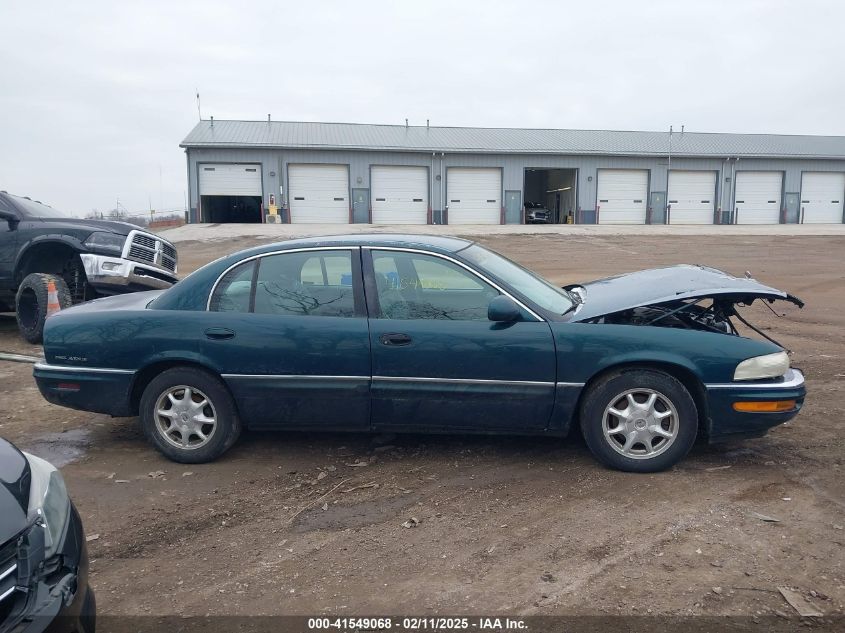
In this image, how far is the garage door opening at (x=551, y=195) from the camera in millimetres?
37812

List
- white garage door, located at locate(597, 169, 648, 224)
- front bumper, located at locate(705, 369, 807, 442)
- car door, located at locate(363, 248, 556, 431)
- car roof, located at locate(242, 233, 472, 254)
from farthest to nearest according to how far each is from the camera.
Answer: white garage door, located at locate(597, 169, 648, 224) < car roof, located at locate(242, 233, 472, 254) < car door, located at locate(363, 248, 556, 431) < front bumper, located at locate(705, 369, 807, 442)

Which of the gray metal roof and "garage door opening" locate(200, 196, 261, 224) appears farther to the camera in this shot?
"garage door opening" locate(200, 196, 261, 224)

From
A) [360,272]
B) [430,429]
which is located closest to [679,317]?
[430,429]

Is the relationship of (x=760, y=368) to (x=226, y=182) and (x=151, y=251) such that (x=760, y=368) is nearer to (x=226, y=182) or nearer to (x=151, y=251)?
(x=151, y=251)

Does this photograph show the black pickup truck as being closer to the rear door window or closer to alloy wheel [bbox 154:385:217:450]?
alloy wheel [bbox 154:385:217:450]

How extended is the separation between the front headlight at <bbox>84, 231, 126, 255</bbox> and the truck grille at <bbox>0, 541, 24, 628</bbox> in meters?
7.26

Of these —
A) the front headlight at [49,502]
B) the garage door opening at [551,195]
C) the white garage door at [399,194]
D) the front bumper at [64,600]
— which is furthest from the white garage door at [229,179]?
the front bumper at [64,600]

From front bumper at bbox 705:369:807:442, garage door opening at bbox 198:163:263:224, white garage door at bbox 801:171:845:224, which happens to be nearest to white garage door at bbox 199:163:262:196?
garage door opening at bbox 198:163:263:224

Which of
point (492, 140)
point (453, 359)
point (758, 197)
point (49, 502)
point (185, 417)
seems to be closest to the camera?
point (49, 502)

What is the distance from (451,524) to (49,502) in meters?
2.03

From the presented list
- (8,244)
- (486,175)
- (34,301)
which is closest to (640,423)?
(34,301)

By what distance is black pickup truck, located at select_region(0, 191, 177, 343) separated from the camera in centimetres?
863

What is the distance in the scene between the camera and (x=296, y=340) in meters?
4.45

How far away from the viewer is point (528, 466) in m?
4.50
